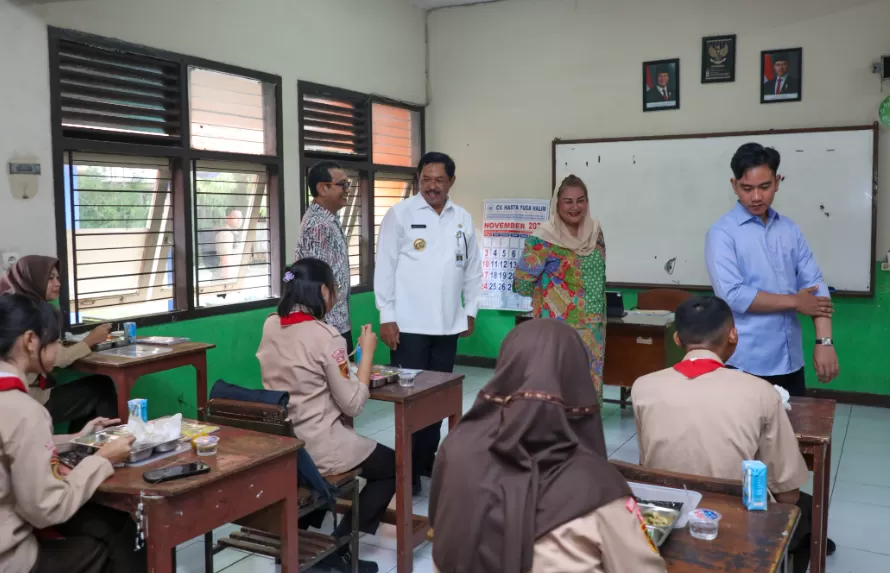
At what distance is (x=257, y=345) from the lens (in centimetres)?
488

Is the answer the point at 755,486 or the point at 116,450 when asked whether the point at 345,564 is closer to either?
the point at 116,450

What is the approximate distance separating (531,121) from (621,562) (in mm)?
5368

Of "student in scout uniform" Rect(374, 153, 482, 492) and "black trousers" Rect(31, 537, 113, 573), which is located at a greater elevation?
"student in scout uniform" Rect(374, 153, 482, 492)

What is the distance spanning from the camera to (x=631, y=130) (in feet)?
19.1

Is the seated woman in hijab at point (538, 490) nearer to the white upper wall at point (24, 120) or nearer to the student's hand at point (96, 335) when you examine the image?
the student's hand at point (96, 335)

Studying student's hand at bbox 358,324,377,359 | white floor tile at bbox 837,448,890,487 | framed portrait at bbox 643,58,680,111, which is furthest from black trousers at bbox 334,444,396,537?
framed portrait at bbox 643,58,680,111

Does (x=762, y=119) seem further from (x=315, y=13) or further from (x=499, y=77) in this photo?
(x=315, y=13)

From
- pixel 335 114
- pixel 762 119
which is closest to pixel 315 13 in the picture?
pixel 335 114

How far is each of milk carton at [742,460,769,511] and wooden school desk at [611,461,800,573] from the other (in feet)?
0.06

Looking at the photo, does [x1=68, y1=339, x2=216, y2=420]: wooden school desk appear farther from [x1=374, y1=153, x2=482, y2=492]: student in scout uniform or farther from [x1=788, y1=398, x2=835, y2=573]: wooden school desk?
[x1=788, y1=398, x2=835, y2=573]: wooden school desk

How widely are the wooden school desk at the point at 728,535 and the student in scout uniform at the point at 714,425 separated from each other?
4.7 inches

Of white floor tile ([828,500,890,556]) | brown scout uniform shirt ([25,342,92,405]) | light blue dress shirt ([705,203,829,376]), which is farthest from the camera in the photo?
brown scout uniform shirt ([25,342,92,405])

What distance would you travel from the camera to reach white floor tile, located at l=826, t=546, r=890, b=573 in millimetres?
2803

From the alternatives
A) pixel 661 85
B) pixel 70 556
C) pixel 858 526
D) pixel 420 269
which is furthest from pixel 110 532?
pixel 661 85
